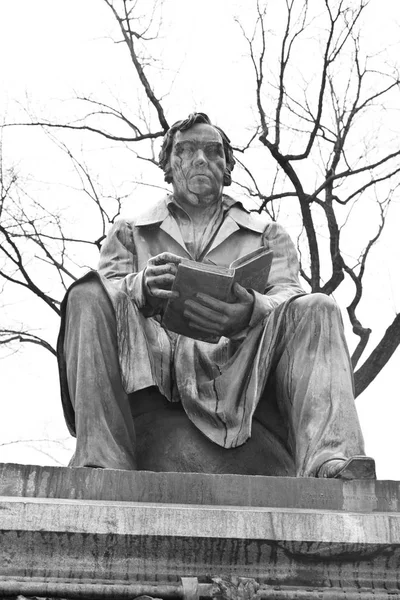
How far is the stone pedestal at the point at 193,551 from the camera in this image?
3340 mm

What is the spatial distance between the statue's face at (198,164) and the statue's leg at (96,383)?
1137 millimetres

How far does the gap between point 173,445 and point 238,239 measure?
4.38 ft

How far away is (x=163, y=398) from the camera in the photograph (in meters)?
4.82

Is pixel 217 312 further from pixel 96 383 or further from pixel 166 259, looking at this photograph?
pixel 96 383

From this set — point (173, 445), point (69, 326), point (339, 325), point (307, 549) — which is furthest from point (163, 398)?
point (307, 549)

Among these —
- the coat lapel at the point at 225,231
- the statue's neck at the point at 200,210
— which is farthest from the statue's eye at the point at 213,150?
the coat lapel at the point at 225,231

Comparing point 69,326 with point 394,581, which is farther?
point 69,326

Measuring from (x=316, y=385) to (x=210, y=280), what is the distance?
64cm

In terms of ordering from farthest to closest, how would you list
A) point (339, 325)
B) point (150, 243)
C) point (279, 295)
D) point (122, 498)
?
point (150, 243), point (279, 295), point (339, 325), point (122, 498)

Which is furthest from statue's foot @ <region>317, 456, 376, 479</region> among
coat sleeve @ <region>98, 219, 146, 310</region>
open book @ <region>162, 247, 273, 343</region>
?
coat sleeve @ <region>98, 219, 146, 310</region>

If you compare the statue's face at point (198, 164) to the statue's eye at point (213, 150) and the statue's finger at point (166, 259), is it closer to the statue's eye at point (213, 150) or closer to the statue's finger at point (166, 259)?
the statue's eye at point (213, 150)

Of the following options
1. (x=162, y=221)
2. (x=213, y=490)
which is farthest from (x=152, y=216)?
(x=213, y=490)

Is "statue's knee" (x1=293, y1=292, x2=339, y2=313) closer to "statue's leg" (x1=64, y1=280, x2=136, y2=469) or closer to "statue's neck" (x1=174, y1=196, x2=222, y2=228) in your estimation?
"statue's leg" (x1=64, y1=280, x2=136, y2=469)

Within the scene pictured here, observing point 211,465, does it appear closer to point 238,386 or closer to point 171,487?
point 238,386
